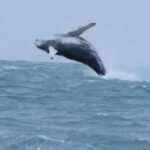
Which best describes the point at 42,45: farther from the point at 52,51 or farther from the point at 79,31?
the point at 79,31

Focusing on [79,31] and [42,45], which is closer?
[42,45]

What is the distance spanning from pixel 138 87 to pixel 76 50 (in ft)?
472

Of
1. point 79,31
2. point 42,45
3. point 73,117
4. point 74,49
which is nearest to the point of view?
point 74,49

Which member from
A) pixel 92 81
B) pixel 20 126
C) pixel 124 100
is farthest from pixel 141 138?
pixel 92 81

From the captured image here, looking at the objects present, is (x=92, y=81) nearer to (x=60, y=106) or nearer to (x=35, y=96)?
(x=35, y=96)

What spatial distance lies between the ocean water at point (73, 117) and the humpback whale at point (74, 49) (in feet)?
222

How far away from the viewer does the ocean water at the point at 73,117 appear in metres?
78.6

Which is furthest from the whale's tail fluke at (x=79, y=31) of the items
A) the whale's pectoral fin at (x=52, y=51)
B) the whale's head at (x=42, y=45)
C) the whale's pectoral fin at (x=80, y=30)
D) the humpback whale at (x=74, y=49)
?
the whale's pectoral fin at (x=52, y=51)

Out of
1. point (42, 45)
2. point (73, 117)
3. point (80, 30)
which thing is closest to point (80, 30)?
point (80, 30)

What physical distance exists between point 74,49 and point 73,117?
9108 centimetres

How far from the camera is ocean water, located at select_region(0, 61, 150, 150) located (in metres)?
78.6

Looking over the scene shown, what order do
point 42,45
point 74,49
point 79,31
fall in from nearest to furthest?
point 74,49
point 42,45
point 79,31

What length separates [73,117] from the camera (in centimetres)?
9862

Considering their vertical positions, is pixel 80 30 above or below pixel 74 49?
above
